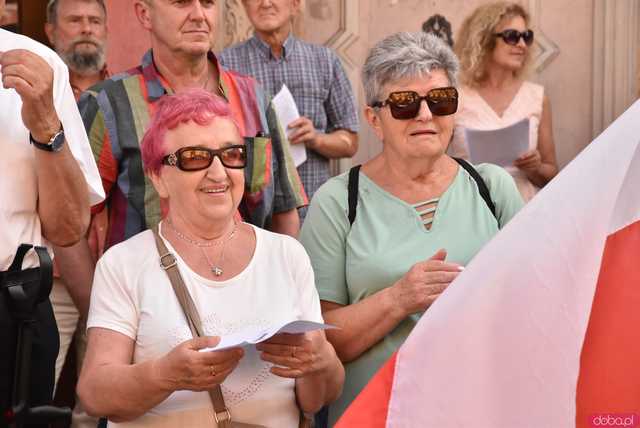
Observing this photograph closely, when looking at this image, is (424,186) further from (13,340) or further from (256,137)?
(13,340)

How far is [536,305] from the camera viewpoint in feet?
9.97

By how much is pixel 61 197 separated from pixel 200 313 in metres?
0.48

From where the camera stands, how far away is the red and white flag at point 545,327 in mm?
3014

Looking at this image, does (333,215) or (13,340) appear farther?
(333,215)

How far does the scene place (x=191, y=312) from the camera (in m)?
3.61

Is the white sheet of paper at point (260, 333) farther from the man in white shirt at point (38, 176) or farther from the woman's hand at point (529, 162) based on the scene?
the woman's hand at point (529, 162)

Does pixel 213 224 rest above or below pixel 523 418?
above

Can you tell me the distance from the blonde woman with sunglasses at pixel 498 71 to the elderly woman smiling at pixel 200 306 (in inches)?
112

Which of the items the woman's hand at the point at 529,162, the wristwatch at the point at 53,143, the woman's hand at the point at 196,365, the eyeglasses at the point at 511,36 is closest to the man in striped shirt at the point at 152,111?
the wristwatch at the point at 53,143

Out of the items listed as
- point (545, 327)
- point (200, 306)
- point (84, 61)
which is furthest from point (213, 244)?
point (84, 61)

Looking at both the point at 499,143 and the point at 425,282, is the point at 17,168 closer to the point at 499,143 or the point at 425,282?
the point at 425,282

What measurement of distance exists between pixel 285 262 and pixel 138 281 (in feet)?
1.38

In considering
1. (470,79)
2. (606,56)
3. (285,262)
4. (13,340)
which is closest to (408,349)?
(285,262)

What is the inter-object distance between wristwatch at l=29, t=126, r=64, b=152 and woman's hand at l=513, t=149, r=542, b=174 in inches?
116
